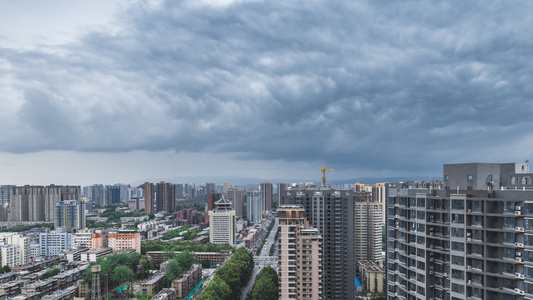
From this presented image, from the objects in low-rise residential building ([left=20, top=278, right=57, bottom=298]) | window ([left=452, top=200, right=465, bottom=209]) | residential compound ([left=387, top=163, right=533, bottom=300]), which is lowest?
low-rise residential building ([left=20, top=278, right=57, bottom=298])

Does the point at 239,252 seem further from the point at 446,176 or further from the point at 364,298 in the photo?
the point at 446,176

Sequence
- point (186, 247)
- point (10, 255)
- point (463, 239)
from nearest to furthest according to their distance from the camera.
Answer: point (463, 239)
point (10, 255)
point (186, 247)

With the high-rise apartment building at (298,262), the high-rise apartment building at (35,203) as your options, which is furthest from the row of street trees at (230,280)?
the high-rise apartment building at (35,203)

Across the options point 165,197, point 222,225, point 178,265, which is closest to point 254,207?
point 165,197

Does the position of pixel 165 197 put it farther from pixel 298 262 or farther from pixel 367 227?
pixel 298 262

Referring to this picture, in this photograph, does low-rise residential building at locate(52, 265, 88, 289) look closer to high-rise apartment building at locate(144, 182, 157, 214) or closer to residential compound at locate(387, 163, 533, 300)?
residential compound at locate(387, 163, 533, 300)

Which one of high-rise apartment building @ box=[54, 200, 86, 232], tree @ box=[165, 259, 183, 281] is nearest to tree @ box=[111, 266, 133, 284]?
tree @ box=[165, 259, 183, 281]
